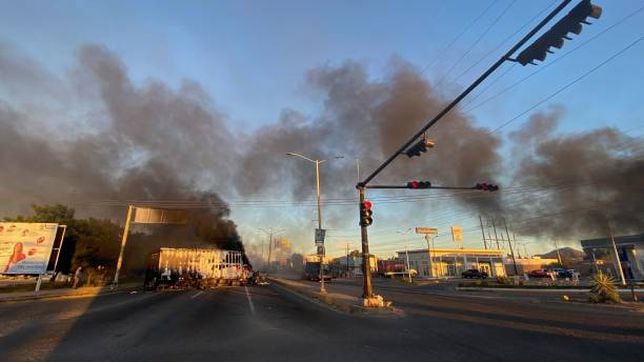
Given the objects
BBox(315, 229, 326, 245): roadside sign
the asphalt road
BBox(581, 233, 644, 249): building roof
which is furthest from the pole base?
BBox(581, 233, 644, 249): building roof

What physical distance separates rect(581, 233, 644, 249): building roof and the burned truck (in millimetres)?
38651

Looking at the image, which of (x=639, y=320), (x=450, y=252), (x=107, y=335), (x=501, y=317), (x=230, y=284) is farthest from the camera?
(x=450, y=252)

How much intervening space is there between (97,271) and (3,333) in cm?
3816

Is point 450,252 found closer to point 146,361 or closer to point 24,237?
point 24,237

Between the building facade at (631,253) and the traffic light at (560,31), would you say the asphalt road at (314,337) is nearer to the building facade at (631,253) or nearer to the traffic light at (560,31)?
the traffic light at (560,31)

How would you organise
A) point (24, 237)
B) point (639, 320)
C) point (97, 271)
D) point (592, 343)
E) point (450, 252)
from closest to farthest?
1. point (592, 343)
2. point (639, 320)
3. point (24, 237)
4. point (97, 271)
5. point (450, 252)

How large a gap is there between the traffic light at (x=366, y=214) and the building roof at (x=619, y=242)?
36.4 metres

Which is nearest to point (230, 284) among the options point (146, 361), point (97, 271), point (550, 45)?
point (97, 271)

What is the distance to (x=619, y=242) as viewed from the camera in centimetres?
4338

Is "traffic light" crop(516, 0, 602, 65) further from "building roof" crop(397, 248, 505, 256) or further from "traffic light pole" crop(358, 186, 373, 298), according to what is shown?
"building roof" crop(397, 248, 505, 256)

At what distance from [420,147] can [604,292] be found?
12232mm

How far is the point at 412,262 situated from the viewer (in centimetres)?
8412

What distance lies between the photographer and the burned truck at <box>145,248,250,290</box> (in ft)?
96.9

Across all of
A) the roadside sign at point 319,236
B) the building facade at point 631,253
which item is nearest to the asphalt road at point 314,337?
the roadside sign at point 319,236
